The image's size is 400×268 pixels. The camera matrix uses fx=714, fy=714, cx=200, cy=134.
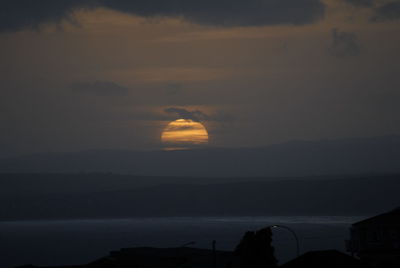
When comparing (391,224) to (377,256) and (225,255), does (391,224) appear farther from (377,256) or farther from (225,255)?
(225,255)

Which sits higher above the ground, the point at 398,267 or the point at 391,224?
the point at 391,224

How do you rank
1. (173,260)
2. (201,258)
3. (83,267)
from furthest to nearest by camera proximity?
(201,258), (173,260), (83,267)

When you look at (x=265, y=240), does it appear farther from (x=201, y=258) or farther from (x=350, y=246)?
(x=201, y=258)

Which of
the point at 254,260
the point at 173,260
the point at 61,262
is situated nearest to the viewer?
the point at 254,260

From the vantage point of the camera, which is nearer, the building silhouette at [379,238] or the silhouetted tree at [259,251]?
the silhouetted tree at [259,251]

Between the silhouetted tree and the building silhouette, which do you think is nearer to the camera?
the silhouetted tree

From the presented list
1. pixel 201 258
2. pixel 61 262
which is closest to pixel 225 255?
pixel 201 258

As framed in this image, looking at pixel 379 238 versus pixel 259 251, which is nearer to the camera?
pixel 259 251

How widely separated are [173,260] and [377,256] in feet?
81.6

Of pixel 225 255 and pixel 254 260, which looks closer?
pixel 254 260

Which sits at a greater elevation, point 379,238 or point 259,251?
point 379,238

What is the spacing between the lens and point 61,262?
191625 millimetres

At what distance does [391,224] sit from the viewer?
74.2 meters

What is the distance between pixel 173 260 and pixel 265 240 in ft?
90.2
